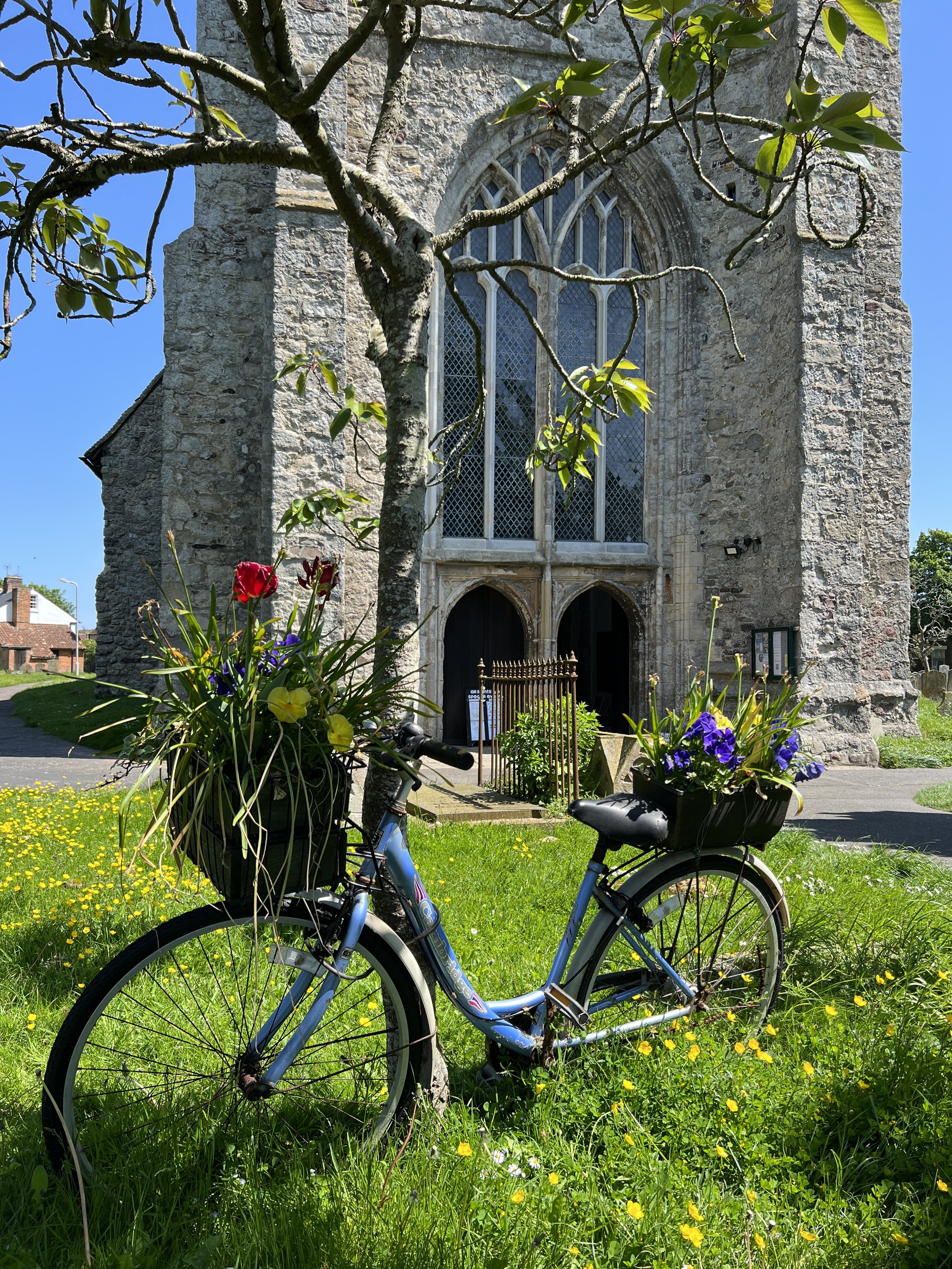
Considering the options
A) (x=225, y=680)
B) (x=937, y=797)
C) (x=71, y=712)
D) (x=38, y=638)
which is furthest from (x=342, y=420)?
(x=38, y=638)

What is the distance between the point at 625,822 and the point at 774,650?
29.9 ft

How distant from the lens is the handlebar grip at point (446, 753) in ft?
6.31

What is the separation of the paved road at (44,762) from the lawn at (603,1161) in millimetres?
4511

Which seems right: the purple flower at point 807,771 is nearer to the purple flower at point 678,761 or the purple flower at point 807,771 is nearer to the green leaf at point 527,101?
the purple flower at point 678,761

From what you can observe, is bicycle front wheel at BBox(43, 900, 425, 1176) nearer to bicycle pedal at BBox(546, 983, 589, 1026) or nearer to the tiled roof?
bicycle pedal at BBox(546, 983, 589, 1026)

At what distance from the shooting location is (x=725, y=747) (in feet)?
7.79

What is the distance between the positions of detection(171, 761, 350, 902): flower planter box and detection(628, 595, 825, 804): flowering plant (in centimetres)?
94

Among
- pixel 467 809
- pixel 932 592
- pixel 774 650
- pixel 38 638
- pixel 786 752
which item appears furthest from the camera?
pixel 38 638

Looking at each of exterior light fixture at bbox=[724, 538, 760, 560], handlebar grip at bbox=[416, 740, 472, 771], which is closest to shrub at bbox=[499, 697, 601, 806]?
exterior light fixture at bbox=[724, 538, 760, 560]

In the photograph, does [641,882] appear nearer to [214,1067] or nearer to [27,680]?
[214,1067]

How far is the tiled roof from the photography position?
5822 centimetres

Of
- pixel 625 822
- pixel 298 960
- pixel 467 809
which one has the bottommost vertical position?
pixel 467 809

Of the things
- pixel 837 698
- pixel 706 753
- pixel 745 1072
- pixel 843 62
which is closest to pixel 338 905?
pixel 706 753

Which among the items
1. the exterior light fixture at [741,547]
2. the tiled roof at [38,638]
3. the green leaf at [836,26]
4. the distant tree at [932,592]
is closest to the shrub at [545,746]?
the exterior light fixture at [741,547]
